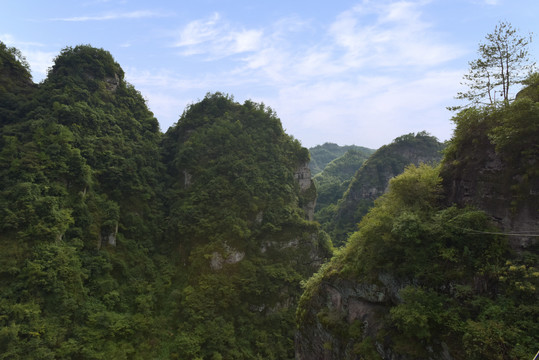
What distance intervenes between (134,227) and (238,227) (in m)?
10.2

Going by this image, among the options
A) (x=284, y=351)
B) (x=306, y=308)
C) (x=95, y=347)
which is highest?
(x=306, y=308)

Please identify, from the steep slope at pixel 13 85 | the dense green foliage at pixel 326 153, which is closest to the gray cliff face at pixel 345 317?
the steep slope at pixel 13 85

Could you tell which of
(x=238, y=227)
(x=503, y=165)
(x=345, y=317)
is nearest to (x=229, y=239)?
(x=238, y=227)

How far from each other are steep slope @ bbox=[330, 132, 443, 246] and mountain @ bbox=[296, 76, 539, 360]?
4974 cm

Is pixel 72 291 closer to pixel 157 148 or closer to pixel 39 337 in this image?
pixel 39 337

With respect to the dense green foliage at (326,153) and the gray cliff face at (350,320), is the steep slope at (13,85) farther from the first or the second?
the dense green foliage at (326,153)

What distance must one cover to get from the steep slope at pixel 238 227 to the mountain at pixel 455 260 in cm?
1256

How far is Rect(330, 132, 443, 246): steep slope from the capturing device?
200 ft

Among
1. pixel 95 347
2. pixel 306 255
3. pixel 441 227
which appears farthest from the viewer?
pixel 306 255

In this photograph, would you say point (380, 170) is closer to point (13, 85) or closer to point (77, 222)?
point (77, 222)

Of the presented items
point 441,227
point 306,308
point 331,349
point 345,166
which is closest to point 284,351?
point 306,308

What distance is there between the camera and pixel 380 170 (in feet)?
207

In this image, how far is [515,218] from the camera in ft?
29.5

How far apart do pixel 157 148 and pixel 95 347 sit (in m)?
22.3
